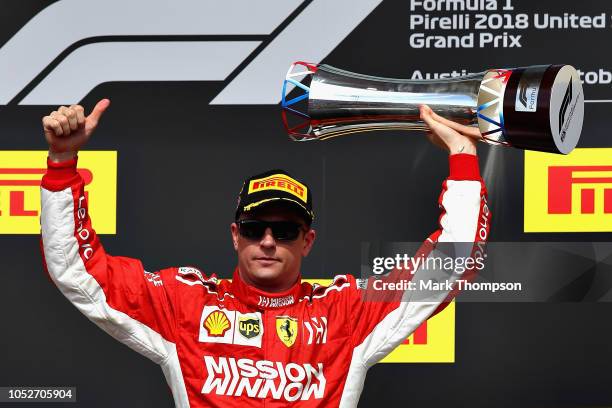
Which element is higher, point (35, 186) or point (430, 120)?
point (430, 120)

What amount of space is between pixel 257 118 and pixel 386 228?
0.52 m

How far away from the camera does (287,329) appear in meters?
2.64

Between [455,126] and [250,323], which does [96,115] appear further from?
[455,126]

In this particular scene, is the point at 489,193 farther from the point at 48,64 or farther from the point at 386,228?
the point at 48,64

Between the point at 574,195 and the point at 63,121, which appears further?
the point at 574,195

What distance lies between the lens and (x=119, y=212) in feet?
10.8

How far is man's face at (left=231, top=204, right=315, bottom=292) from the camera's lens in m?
2.60

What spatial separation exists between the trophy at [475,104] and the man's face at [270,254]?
0.68 feet

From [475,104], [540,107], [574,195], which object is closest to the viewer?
[540,107]

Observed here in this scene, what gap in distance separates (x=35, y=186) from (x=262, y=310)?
1009mm

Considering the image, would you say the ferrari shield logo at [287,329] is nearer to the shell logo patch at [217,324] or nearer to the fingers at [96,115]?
the shell logo patch at [217,324]

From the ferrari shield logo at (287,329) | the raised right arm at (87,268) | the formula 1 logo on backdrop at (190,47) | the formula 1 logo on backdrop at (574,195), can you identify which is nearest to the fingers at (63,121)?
the raised right arm at (87,268)

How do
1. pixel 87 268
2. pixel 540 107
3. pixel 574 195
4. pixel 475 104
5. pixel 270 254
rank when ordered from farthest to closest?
pixel 574 195 < pixel 270 254 < pixel 87 268 < pixel 475 104 < pixel 540 107

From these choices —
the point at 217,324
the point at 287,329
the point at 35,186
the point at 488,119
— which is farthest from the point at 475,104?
the point at 35,186
